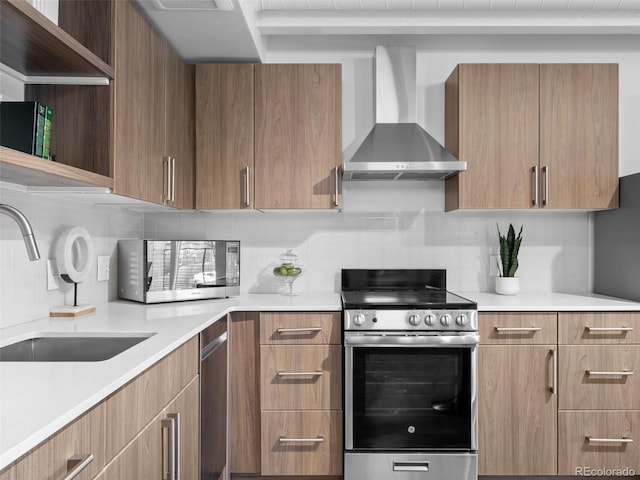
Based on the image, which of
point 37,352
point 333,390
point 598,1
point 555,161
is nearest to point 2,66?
point 37,352

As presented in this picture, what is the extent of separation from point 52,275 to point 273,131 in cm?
132

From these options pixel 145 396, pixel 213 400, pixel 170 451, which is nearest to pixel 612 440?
pixel 213 400

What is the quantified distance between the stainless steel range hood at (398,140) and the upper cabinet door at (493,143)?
14 centimetres

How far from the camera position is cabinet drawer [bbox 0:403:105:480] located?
2.53 ft

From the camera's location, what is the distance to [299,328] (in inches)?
93.1

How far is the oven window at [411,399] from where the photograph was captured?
2336 mm

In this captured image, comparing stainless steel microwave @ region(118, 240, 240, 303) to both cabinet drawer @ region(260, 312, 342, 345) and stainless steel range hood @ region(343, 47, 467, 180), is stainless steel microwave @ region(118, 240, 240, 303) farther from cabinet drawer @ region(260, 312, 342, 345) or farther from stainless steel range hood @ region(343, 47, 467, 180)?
stainless steel range hood @ region(343, 47, 467, 180)

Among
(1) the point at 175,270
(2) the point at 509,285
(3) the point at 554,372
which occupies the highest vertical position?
(1) the point at 175,270

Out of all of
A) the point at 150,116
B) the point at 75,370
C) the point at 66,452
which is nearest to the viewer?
the point at 66,452

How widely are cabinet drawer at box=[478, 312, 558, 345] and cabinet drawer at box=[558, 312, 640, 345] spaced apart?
0.05m

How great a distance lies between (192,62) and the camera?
9.03ft

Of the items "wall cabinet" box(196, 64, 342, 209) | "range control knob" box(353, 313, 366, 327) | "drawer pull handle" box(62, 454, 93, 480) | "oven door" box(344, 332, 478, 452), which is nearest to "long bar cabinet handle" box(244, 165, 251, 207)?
"wall cabinet" box(196, 64, 342, 209)

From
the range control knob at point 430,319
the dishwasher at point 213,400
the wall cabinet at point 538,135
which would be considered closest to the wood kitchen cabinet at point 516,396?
the range control knob at point 430,319

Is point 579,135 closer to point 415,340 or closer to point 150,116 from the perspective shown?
point 415,340
